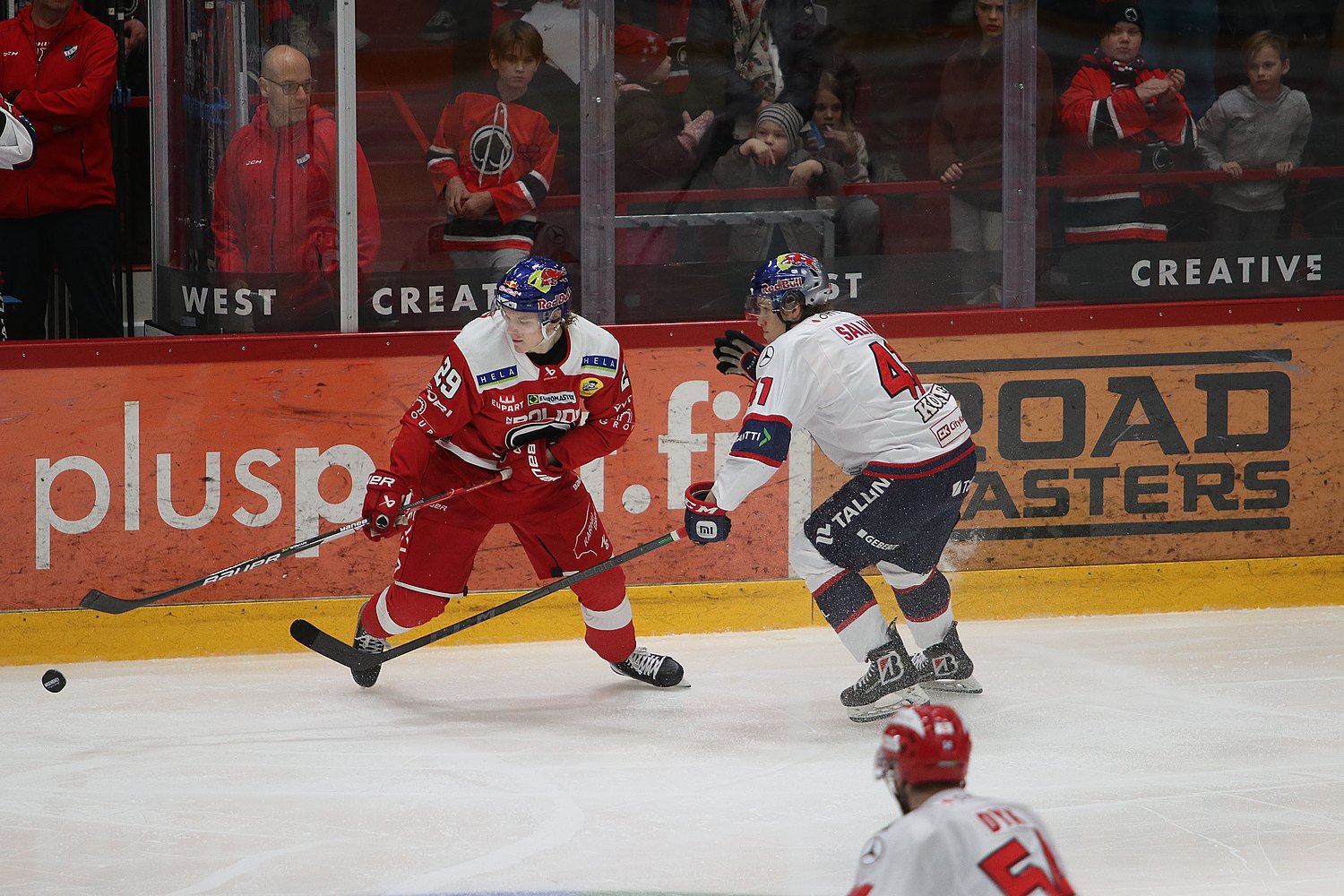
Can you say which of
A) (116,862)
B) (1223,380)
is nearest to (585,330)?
(116,862)

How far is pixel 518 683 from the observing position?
4.55 metres

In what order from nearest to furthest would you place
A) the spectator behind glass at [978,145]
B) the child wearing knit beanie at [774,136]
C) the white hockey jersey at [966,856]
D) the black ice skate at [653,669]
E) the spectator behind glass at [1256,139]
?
the white hockey jersey at [966,856], the black ice skate at [653,669], the child wearing knit beanie at [774,136], the spectator behind glass at [978,145], the spectator behind glass at [1256,139]

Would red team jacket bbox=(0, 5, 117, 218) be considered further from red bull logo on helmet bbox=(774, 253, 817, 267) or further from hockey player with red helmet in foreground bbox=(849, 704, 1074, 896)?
hockey player with red helmet in foreground bbox=(849, 704, 1074, 896)

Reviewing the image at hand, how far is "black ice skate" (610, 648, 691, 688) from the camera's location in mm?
4469

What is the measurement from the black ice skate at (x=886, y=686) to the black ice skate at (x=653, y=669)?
53 cm

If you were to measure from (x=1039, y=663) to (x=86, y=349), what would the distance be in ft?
9.16

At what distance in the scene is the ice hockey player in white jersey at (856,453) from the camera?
398cm

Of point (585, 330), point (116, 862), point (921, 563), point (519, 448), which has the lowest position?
point (116, 862)

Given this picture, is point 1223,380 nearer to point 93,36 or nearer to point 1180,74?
point 1180,74

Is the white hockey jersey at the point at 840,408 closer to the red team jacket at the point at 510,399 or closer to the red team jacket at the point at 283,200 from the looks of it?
the red team jacket at the point at 510,399

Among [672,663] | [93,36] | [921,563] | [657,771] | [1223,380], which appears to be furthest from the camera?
[1223,380]

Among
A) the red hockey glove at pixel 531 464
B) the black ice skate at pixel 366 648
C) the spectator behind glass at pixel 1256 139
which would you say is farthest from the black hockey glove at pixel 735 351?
the spectator behind glass at pixel 1256 139

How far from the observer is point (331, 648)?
4.32 m

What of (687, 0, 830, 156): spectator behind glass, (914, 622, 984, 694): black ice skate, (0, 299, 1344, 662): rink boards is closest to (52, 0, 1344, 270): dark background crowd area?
(687, 0, 830, 156): spectator behind glass
